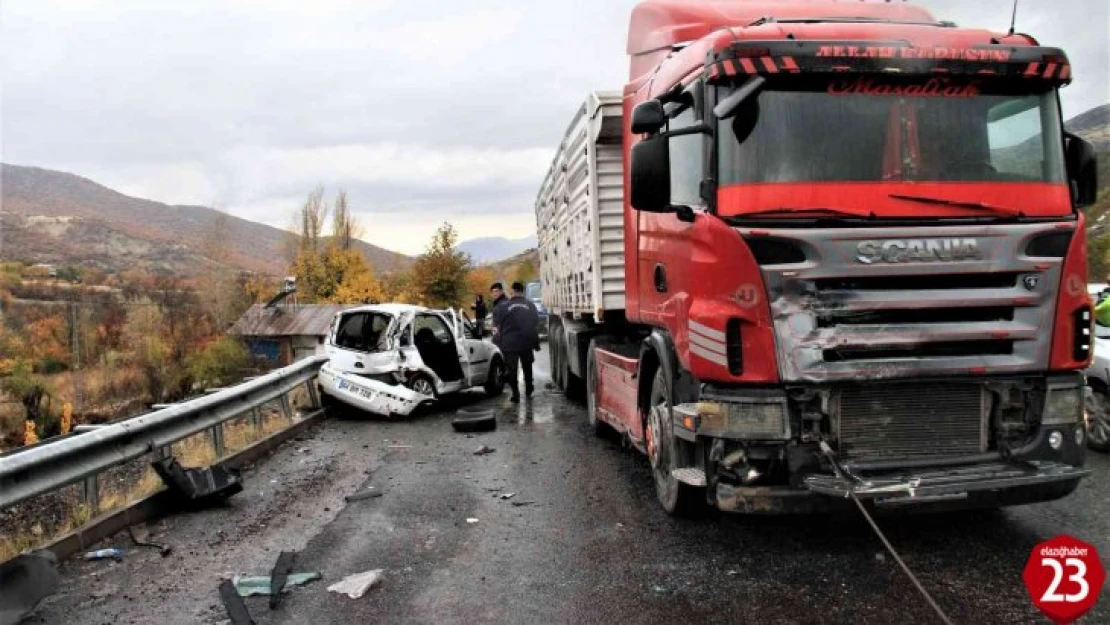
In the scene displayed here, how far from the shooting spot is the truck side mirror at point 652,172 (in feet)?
16.5

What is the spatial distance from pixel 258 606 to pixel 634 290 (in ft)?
12.3

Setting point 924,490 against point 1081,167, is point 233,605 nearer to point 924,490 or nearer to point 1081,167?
point 924,490

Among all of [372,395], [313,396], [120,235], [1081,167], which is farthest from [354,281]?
[120,235]

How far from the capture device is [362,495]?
6.68 metres

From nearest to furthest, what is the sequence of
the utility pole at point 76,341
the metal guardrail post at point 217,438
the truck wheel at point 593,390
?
the metal guardrail post at point 217,438, the truck wheel at point 593,390, the utility pole at point 76,341

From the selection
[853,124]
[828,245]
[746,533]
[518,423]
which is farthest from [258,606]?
[518,423]

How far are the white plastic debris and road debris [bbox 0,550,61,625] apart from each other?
1456 mm

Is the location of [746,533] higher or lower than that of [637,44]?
lower

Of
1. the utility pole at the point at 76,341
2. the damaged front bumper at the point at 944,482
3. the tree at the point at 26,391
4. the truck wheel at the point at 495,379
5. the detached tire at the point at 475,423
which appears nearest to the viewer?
the damaged front bumper at the point at 944,482

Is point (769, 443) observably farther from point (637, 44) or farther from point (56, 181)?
point (56, 181)

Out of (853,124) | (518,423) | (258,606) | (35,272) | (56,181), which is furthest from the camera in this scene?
(56,181)

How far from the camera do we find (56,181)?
19875 cm

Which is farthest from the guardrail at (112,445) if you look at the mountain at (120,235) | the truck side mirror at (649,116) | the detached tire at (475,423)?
the mountain at (120,235)

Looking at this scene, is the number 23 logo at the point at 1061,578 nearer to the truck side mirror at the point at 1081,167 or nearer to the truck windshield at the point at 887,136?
the truck windshield at the point at 887,136
